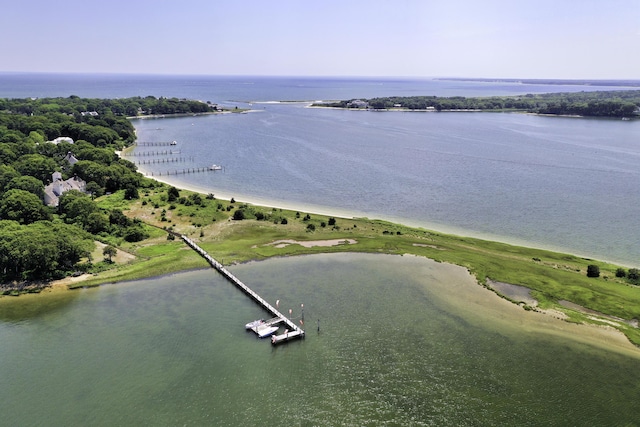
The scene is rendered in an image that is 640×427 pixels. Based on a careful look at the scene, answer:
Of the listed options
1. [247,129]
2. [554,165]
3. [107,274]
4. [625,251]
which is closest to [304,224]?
[107,274]

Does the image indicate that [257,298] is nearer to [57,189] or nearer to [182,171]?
[57,189]

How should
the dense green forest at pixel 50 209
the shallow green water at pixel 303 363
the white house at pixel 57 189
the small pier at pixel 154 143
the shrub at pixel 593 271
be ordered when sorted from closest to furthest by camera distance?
the shallow green water at pixel 303 363
the dense green forest at pixel 50 209
the shrub at pixel 593 271
the white house at pixel 57 189
the small pier at pixel 154 143

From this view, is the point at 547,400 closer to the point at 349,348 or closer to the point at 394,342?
the point at 394,342

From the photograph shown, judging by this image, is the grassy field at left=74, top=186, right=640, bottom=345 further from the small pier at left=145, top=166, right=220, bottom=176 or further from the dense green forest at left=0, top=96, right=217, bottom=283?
the small pier at left=145, top=166, right=220, bottom=176

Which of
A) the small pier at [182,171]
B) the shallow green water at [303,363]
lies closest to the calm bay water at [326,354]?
the shallow green water at [303,363]

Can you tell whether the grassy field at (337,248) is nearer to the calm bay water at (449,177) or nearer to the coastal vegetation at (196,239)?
the coastal vegetation at (196,239)

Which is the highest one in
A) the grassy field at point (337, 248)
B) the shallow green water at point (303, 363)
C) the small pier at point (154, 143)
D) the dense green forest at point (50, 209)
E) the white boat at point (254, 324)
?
the small pier at point (154, 143)
